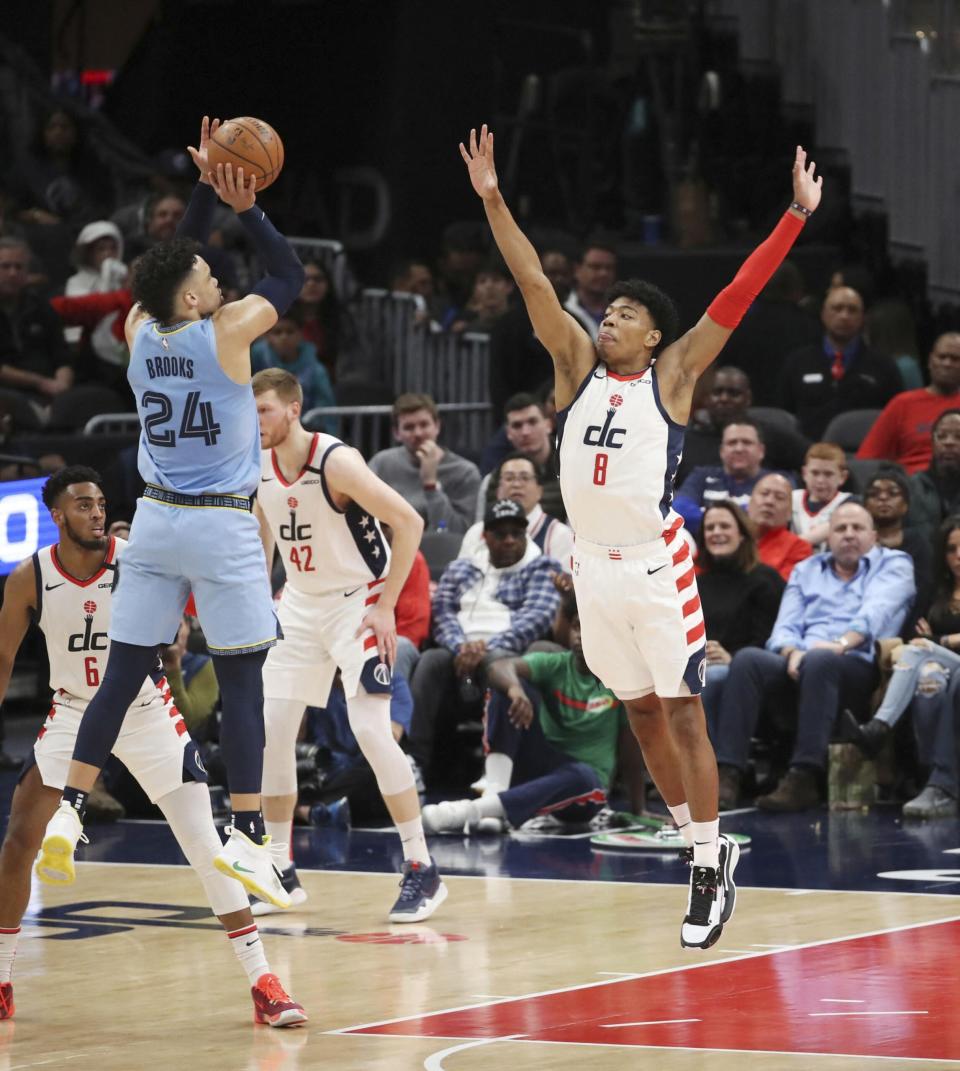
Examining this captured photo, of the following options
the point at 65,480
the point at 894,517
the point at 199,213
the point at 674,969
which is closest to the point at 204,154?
the point at 199,213

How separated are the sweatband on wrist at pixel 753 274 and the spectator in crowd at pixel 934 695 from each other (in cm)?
409

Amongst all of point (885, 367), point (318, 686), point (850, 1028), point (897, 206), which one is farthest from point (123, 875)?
point (897, 206)

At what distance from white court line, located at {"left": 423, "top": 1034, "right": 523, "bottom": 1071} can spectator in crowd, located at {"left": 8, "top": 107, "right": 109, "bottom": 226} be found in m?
11.9

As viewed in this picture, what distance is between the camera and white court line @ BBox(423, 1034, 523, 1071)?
5.93 metres

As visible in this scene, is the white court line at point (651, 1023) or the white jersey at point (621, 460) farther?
the white jersey at point (621, 460)

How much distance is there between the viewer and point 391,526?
Answer: 7934mm

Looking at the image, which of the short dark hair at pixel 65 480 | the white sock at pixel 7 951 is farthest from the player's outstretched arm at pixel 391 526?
the white sock at pixel 7 951

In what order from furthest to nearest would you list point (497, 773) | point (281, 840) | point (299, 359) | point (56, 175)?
point (56, 175) < point (299, 359) < point (497, 773) < point (281, 840)

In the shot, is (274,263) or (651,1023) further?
(274,263)

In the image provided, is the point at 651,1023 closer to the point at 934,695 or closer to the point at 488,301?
the point at 934,695

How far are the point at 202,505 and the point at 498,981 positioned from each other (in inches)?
72.8

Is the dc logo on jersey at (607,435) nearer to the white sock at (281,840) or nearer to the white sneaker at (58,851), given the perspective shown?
the white sneaker at (58,851)

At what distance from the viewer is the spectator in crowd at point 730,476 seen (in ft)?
38.8

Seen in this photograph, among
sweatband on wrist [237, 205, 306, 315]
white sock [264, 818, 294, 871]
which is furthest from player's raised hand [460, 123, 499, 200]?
white sock [264, 818, 294, 871]
